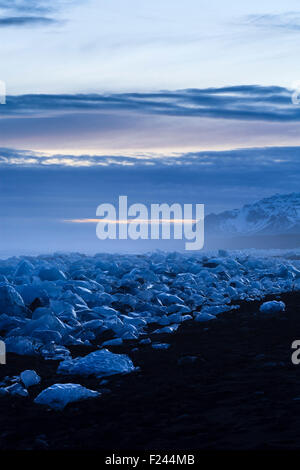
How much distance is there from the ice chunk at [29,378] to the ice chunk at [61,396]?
0.71 meters

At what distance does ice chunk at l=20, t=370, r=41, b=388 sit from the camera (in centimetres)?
623

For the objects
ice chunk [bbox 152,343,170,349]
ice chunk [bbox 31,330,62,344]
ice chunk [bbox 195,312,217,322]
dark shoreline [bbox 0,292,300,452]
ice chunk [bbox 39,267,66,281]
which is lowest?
dark shoreline [bbox 0,292,300,452]

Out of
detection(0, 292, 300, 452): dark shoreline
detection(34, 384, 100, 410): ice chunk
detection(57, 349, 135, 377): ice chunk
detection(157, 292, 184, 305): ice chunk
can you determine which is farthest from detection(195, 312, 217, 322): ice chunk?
detection(34, 384, 100, 410): ice chunk

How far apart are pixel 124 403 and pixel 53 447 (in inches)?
46.8

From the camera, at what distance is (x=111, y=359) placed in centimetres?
675

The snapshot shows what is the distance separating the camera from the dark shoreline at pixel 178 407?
4395 mm

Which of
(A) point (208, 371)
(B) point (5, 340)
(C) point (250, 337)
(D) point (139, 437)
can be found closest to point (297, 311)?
(C) point (250, 337)

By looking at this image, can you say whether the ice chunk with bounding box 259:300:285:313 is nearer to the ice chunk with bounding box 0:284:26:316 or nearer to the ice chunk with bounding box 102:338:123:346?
the ice chunk with bounding box 102:338:123:346

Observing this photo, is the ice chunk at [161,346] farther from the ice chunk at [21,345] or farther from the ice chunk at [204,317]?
the ice chunk at [204,317]

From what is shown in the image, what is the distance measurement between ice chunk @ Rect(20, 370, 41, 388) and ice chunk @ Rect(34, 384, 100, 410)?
2.32ft

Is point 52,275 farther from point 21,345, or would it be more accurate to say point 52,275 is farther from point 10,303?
point 21,345

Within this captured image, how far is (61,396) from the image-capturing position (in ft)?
17.8

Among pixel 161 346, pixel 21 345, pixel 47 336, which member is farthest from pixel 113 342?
pixel 21 345

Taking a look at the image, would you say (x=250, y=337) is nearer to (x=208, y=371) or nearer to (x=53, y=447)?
(x=208, y=371)
